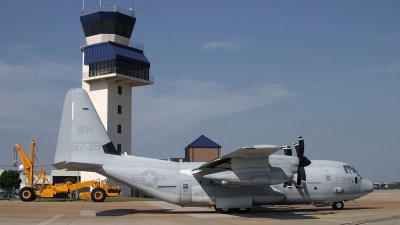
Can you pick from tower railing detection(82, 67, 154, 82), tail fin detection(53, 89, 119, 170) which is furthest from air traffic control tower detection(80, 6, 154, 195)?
tail fin detection(53, 89, 119, 170)

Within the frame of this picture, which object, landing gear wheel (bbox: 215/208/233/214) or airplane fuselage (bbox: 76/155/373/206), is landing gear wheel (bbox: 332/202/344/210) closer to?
airplane fuselage (bbox: 76/155/373/206)

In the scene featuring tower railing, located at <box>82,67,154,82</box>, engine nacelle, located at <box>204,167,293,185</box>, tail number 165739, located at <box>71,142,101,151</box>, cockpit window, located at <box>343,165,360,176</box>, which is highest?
tower railing, located at <box>82,67,154,82</box>

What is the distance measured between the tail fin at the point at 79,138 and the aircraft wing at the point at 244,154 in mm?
5843

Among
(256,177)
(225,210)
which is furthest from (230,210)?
(256,177)

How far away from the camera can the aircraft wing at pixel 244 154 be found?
19934mm

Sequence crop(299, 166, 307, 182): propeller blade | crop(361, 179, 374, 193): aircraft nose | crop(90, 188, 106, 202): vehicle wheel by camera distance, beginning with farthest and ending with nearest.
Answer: crop(90, 188, 106, 202): vehicle wheel → crop(361, 179, 374, 193): aircraft nose → crop(299, 166, 307, 182): propeller blade

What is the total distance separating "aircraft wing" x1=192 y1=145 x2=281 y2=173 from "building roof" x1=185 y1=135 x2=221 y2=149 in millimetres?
31999

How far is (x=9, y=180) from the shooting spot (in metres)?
76.4

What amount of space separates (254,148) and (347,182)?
9.48 m

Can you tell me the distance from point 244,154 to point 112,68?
1389 inches

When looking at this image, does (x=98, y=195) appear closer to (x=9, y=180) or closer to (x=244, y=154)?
(x=244, y=154)

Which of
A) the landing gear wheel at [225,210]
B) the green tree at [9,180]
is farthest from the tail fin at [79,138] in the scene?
the green tree at [9,180]

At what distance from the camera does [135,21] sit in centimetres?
5669

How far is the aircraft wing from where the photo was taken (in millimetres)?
19934
